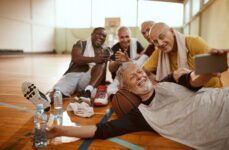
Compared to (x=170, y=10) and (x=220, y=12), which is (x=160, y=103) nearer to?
(x=220, y=12)

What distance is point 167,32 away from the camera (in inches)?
100

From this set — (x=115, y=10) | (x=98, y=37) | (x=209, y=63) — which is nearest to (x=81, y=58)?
(x=98, y=37)

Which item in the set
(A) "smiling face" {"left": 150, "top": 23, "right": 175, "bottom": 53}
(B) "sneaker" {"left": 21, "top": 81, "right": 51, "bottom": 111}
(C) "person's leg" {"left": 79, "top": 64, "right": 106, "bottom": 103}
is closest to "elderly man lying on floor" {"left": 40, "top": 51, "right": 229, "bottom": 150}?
(A) "smiling face" {"left": 150, "top": 23, "right": 175, "bottom": 53}

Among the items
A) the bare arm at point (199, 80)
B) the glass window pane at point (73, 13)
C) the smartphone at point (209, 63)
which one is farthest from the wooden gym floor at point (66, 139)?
the glass window pane at point (73, 13)

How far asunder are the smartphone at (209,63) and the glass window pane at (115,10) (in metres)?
14.2

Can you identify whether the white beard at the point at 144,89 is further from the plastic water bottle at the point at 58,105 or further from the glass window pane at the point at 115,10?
the glass window pane at the point at 115,10

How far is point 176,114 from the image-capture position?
1799 mm

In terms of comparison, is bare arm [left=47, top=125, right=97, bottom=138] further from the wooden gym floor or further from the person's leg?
the person's leg

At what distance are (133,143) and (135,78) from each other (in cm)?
53

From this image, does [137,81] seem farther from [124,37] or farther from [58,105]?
[124,37]

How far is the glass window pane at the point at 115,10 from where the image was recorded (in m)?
15.2

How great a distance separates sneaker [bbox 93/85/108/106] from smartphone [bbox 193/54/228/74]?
1.75 m

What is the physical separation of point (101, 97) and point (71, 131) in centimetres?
Answer: 131

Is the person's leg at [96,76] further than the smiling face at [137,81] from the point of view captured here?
Yes
